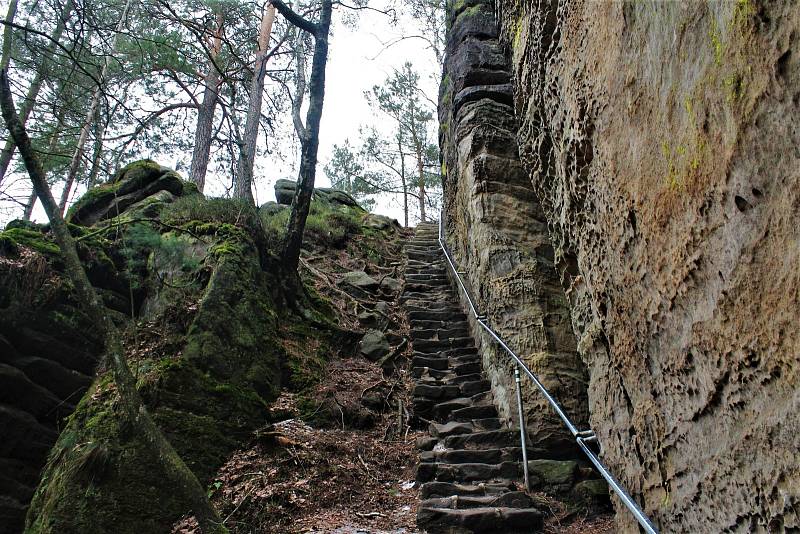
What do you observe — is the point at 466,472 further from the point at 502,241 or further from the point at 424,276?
the point at 424,276

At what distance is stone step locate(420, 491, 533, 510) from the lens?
4000 mm

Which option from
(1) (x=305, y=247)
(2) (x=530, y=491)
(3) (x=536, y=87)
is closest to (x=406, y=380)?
(2) (x=530, y=491)

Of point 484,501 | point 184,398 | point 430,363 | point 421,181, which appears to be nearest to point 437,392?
point 430,363

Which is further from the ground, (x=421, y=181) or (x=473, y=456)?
(x=421, y=181)

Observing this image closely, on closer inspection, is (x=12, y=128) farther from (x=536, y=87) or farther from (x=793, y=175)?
(x=793, y=175)

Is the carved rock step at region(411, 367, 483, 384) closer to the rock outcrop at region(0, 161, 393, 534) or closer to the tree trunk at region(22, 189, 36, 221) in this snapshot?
the rock outcrop at region(0, 161, 393, 534)

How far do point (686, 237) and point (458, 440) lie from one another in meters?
3.85

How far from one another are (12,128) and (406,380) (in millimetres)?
5296

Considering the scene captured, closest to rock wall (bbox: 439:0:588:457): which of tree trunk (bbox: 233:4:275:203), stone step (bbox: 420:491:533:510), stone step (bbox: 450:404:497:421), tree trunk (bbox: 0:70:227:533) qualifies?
stone step (bbox: 450:404:497:421)

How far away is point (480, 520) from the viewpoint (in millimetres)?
3762

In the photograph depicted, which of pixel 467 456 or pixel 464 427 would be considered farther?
pixel 464 427

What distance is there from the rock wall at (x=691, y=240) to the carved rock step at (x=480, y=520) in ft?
3.73

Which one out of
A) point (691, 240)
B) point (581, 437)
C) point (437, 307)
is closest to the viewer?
point (691, 240)

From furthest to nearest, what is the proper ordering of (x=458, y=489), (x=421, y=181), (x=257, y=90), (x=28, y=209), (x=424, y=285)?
(x=421, y=181) → (x=257, y=90) → (x=424, y=285) → (x=458, y=489) → (x=28, y=209)
